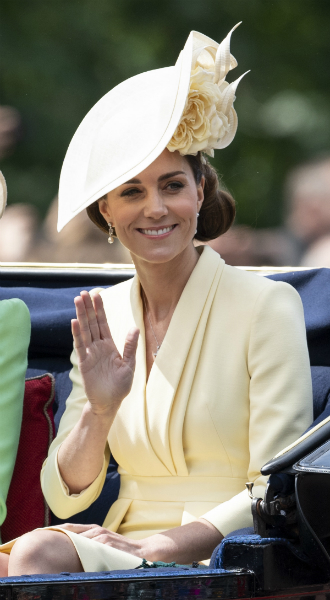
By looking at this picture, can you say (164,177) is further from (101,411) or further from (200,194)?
(101,411)

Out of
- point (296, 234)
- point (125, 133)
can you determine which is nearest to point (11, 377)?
point (125, 133)

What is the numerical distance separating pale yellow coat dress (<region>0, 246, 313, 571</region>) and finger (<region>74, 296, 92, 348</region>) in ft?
0.68

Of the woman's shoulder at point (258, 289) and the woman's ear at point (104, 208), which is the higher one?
the woman's ear at point (104, 208)

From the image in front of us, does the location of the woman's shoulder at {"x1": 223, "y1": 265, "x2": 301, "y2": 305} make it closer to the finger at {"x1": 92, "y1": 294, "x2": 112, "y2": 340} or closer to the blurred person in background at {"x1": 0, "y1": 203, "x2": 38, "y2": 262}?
the finger at {"x1": 92, "y1": 294, "x2": 112, "y2": 340}

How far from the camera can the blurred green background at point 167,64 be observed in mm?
2936

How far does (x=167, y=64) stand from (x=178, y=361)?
1.49 meters

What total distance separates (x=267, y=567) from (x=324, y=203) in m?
1.86

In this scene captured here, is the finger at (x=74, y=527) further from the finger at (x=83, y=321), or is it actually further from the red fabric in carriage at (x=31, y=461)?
the red fabric in carriage at (x=31, y=461)

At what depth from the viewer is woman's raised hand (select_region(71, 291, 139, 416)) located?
5.84 feet

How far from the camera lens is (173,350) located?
6.35ft

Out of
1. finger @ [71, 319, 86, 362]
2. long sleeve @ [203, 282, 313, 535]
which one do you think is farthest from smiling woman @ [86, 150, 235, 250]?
finger @ [71, 319, 86, 362]

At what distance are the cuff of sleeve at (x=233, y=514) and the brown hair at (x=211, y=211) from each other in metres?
0.75

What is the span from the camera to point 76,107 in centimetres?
308

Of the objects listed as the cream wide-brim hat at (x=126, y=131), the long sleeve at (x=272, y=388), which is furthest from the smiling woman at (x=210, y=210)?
the long sleeve at (x=272, y=388)
